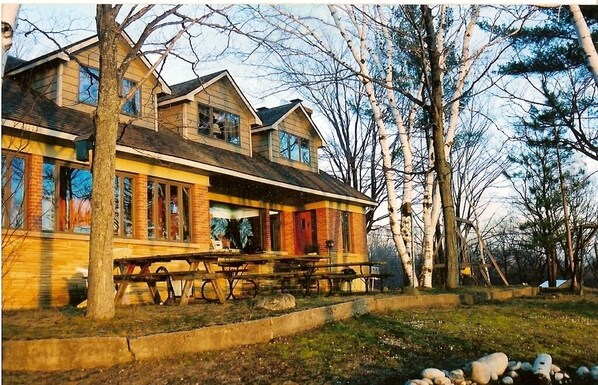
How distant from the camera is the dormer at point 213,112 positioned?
52.0 ft

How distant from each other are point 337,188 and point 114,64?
13.9 metres

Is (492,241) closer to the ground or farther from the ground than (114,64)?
closer to the ground

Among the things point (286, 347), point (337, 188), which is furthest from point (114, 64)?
point (337, 188)

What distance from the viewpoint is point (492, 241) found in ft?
123

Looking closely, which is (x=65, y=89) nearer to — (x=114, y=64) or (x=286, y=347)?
(x=114, y=64)

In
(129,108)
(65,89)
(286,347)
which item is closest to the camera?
(286,347)

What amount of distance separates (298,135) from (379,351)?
51.3 ft

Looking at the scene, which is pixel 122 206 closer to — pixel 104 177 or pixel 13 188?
pixel 13 188

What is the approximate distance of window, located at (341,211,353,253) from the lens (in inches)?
827

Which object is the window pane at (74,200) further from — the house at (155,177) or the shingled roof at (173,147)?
the shingled roof at (173,147)

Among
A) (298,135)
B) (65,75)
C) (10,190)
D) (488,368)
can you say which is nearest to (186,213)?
(65,75)

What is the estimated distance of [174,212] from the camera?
45.8 feet

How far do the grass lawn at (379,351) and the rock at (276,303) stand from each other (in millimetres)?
212

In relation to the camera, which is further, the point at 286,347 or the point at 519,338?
the point at 519,338
